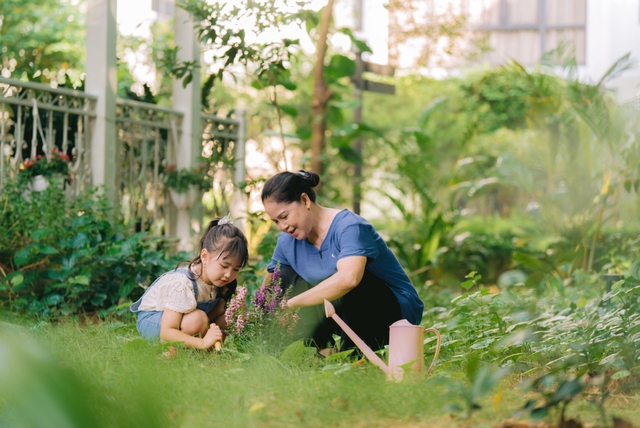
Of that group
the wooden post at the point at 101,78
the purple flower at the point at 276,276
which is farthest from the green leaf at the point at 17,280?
the purple flower at the point at 276,276

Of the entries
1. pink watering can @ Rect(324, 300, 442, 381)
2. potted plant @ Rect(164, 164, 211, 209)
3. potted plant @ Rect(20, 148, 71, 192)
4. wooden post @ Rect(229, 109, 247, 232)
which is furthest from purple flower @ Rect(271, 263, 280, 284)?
wooden post @ Rect(229, 109, 247, 232)

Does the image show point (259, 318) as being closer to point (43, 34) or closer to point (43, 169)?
point (43, 169)

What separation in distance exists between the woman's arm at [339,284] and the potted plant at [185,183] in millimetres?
3056

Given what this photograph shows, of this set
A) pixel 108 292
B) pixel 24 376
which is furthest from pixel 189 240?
pixel 24 376

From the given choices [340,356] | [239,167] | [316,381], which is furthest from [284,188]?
[239,167]

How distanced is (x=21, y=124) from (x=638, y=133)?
5.08 metres

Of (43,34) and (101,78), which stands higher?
(43,34)

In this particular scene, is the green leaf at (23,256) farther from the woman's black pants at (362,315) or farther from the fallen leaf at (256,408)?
the fallen leaf at (256,408)

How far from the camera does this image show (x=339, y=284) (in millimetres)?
3174

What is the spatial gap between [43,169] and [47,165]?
0.04 metres

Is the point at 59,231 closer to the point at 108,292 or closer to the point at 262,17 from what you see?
the point at 108,292

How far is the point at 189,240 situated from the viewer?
A: 625cm

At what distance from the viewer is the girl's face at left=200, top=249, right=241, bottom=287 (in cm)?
343

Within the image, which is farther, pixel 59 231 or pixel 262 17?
pixel 262 17
